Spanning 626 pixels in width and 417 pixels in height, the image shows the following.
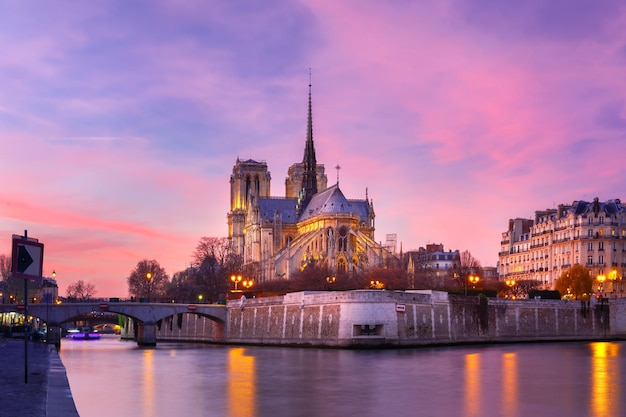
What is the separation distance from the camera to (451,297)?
6550 cm

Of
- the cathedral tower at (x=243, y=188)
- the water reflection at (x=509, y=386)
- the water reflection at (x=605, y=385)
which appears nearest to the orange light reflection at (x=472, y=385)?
the water reflection at (x=509, y=386)

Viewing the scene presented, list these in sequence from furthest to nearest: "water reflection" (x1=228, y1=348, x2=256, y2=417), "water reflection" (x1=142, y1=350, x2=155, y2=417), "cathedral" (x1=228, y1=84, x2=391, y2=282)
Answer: "cathedral" (x1=228, y1=84, x2=391, y2=282) → "water reflection" (x1=142, y1=350, x2=155, y2=417) → "water reflection" (x1=228, y1=348, x2=256, y2=417)

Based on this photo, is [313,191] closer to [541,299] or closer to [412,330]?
[541,299]

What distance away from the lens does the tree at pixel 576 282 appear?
94.8 metres

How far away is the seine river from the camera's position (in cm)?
2559

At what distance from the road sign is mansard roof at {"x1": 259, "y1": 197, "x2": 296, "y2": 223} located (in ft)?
407

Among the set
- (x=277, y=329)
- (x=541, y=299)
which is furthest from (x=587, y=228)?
(x=277, y=329)

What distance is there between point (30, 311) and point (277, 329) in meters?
20.4

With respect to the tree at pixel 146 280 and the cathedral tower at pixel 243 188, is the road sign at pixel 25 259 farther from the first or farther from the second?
the cathedral tower at pixel 243 188

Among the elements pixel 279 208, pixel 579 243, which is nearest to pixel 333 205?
pixel 279 208

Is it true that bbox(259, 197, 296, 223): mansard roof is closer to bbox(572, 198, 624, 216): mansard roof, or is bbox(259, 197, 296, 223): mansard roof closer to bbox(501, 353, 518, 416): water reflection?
bbox(572, 198, 624, 216): mansard roof

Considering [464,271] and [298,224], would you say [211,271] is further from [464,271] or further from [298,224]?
[298,224]

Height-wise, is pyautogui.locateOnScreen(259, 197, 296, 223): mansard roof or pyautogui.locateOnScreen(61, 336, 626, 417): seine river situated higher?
pyautogui.locateOnScreen(259, 197, 296, 223): mansard roof

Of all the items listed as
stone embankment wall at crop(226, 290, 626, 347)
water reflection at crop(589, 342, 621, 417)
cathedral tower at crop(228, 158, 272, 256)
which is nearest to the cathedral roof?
cathedral tower at crop(228, 158, 272, 256)
